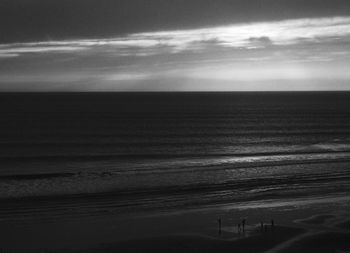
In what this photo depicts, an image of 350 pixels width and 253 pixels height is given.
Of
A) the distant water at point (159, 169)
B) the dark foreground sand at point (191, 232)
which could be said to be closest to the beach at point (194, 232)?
the dark foreground sand at point (191, 232)

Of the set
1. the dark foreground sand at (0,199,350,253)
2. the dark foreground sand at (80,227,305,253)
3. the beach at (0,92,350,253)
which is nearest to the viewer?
the dark foreground sand at (80,227,305,253)

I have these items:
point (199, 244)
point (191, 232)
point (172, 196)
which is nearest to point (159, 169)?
point (172, 196)

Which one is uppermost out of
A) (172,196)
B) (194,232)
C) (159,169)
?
(159,169)

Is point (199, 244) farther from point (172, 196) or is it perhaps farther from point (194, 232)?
point (172, 196)

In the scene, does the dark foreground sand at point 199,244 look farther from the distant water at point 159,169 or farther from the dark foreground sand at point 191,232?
the distant water at point 159,169

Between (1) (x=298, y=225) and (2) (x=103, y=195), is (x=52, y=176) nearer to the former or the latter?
(2) (x=103, y=195)

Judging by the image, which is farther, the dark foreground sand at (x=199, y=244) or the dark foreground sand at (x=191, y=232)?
the dark foreground sand at (x=191, y=232)

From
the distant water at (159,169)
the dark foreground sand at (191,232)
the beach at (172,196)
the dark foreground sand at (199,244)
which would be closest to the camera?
the dark foreground sand at (199,244)

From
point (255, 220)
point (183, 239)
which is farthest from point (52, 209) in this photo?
→ point (255, 220)

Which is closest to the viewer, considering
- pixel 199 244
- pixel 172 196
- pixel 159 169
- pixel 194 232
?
pixel 199 244

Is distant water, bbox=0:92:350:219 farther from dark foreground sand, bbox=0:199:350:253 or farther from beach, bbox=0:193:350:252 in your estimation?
dark foreground sand, bbox=0:199:350:253

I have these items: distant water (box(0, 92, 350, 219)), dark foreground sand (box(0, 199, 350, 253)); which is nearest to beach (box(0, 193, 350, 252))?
dark foreground sand (box(0, 199, 350, 253))
